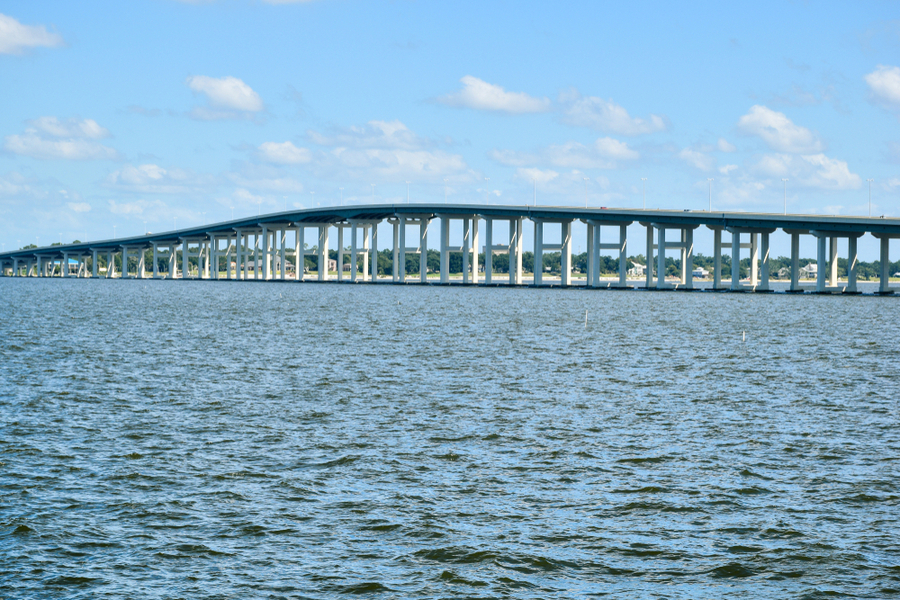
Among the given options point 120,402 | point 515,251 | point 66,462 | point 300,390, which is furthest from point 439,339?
point 515,251

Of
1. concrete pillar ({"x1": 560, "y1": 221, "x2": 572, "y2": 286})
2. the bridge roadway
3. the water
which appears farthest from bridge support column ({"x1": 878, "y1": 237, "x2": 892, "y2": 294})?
the water

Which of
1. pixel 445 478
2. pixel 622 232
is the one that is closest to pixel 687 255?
pixel 622 232

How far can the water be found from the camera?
12758 mm

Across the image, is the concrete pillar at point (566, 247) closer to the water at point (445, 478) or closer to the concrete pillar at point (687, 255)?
the concrete pillar at point (687, 255)

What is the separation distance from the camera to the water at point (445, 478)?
12758 mm

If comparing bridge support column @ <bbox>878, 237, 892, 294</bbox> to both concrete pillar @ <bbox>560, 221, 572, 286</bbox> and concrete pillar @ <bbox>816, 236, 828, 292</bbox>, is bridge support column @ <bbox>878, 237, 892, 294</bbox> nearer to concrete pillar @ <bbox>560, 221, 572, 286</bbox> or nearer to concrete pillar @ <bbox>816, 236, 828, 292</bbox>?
concrete pillar @ <bbox>816, 236, 828, 292</bbox>

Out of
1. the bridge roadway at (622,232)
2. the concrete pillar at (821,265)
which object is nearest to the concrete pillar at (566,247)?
the bridge roadway at (622,232)

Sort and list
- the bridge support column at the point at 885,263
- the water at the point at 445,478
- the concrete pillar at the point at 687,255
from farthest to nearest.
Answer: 1. the concrete pillar at the point at 687,255
2. the bridge support column at the point at 885,263
3. the water at the point at 445,478

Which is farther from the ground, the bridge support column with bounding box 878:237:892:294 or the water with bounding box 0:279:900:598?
the bridge support column with bounding box 878:237:892:294

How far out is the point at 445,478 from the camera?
1791cm

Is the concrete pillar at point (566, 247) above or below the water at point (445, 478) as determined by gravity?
above

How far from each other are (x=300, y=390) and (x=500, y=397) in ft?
20.1

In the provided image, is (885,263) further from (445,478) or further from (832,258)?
(445,478)

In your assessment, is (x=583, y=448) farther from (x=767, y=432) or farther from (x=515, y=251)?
(x=515, y=251)
